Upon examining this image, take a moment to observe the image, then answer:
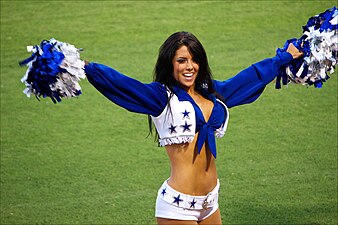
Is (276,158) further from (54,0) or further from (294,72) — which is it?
(54,0)

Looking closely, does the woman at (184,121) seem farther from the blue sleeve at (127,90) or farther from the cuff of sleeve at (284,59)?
the cuff of sleeve at (284,59)

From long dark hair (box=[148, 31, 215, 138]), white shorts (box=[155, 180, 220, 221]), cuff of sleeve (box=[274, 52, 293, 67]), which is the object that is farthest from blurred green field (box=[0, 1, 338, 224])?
long dark hair (box=[148, 31, 215, 138])

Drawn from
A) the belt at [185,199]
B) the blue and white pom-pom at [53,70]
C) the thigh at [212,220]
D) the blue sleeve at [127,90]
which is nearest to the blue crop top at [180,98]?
the blue sleeve at [127,90]

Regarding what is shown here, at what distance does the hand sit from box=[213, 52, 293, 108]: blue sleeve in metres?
0.03

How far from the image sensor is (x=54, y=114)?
811 cm

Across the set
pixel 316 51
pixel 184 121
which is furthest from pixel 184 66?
pixel 316 51

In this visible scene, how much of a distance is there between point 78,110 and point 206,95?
4.13 m

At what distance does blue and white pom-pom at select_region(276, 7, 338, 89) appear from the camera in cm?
439

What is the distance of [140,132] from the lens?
7688 mm

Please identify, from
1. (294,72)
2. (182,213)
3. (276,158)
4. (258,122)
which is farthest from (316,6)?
(182,213)

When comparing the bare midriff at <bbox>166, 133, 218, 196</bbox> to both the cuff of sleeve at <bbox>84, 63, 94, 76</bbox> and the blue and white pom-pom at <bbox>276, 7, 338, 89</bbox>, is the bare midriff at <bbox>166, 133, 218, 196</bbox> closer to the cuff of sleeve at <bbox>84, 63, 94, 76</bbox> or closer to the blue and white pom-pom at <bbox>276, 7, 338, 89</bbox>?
the cuff of sleeve at <bbox>84, 63, 94, 76</bbox>

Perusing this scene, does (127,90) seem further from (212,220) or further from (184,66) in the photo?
(212,220)

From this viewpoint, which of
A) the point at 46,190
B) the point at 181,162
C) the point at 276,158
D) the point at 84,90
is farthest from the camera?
the point at 84,90

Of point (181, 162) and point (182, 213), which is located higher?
point (181, 162)
